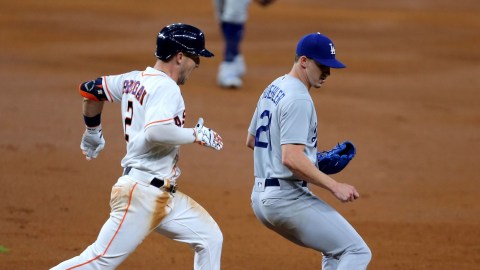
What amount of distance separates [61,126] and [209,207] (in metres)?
3.54

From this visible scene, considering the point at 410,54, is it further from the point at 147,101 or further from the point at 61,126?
the point at 147,101

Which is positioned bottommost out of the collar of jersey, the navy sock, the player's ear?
the navy sock

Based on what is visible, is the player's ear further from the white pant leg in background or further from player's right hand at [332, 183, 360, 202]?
the white pant leg in background

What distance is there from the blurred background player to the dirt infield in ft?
1.00

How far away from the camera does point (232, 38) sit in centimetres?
1398

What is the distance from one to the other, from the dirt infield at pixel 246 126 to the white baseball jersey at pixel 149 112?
2.15m

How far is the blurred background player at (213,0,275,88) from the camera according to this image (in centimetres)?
1387

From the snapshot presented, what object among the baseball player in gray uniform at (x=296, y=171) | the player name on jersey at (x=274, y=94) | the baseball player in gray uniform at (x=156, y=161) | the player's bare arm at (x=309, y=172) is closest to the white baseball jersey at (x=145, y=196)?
the baseball player in gray uniform at (x=156, y=161)

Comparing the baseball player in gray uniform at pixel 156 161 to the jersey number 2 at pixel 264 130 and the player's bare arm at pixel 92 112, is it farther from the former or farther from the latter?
the jersey number 2 at pixel 264 130

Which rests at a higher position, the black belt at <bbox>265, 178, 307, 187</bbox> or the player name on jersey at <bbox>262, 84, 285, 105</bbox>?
the player name on jersey at <bbox>262, 84, 285, 105</bbox>

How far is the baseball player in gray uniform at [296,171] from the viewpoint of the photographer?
219 inches

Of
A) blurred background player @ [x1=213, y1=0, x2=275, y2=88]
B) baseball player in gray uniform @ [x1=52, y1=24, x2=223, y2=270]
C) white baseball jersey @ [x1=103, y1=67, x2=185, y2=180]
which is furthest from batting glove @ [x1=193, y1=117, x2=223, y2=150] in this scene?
blurred background player @ [x1=213, y1=0, x2=275, y2=88]

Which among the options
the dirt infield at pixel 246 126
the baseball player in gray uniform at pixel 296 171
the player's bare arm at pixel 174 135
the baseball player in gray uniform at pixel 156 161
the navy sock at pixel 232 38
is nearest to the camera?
the player's bare arm at pixel 174 135

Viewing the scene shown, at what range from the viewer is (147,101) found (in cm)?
548
